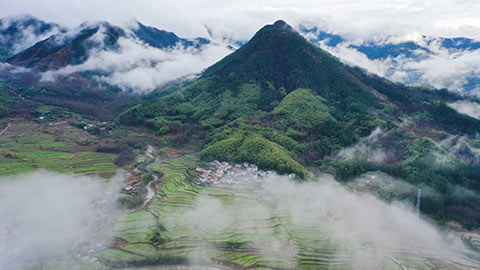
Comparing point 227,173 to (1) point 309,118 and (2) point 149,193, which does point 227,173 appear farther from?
(1) point 309,118

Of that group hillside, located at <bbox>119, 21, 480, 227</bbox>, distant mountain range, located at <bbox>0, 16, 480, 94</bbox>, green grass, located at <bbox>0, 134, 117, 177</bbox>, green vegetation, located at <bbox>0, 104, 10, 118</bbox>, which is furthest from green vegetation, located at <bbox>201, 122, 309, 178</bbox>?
green vegetation, located at <bbox>0, 104, 10, 118</bbox>

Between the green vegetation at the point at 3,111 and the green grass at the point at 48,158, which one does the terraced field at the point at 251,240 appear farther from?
the green vegetation at the point at 3,111

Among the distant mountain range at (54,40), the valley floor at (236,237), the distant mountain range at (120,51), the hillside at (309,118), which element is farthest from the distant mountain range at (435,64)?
the valley floor at (236,237)

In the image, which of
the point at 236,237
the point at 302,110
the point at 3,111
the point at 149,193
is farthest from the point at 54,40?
the point at 236,237

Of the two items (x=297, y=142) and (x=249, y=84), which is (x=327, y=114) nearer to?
(x=297, y=142)

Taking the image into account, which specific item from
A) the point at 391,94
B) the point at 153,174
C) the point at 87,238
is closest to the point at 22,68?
the point at 153,174

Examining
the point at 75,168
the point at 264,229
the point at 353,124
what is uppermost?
the point at 353,124
